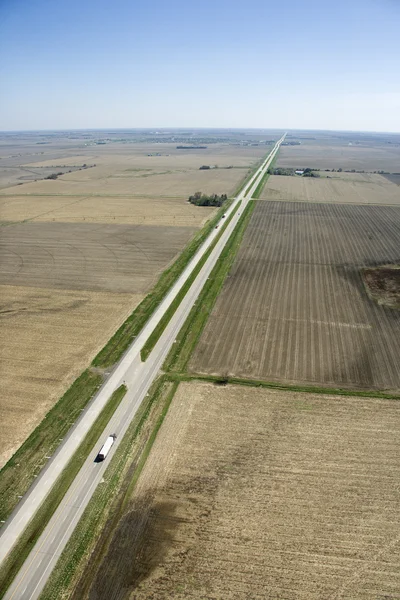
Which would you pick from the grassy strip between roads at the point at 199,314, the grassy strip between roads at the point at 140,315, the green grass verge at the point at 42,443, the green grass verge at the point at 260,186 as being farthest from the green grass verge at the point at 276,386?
the green grass verge at the point at 260,186

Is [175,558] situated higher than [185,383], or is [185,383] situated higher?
[185,383]

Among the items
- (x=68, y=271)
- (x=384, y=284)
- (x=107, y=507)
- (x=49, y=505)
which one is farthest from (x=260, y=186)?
(x=49, y=505)

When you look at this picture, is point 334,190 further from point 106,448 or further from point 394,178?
point 106,448

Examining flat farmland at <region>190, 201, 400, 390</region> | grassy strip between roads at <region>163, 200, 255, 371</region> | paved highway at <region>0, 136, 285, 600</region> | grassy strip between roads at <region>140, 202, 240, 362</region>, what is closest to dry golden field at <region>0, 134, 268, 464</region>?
paved highway at <region>0, 136, 285, 600</region>

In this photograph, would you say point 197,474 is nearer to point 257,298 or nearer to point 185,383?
point 185,383

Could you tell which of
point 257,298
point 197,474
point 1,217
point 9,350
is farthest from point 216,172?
point 197,474

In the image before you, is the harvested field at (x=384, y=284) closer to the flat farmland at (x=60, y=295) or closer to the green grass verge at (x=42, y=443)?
the flat farmland at (x=60, y=295)

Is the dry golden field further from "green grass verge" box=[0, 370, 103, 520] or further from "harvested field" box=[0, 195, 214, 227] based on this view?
"green grass verge" box=[0, 370, 103, 520]
